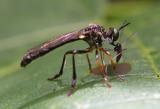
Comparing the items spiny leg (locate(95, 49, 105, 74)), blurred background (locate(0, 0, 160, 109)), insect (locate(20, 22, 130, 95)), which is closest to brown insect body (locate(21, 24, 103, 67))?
insect (locate(20, 22, 130, 95))

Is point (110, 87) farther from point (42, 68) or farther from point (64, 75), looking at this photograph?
point (42, 68)

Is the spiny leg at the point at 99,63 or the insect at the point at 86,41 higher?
the insect at the point at 86,41

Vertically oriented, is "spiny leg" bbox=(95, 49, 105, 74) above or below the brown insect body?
below

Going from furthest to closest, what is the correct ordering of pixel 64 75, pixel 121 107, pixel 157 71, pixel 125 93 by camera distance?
pixel 64 75 < pixel 157 71 < pixel 125 93 < pixel 121 107

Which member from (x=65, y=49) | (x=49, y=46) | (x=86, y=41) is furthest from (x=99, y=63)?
(x=65, y=49)

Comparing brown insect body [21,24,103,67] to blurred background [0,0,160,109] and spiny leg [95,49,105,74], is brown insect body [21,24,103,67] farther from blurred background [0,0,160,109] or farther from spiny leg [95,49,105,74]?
blurred background [0,0,160,109]

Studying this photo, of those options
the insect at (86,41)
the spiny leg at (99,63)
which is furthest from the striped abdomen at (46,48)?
the spiny leg at (99,63)

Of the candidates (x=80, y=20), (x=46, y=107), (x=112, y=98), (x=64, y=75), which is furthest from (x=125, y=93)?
(x=80, y=20)

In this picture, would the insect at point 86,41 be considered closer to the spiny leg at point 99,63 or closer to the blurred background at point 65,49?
the spiny leg at point 99,63
